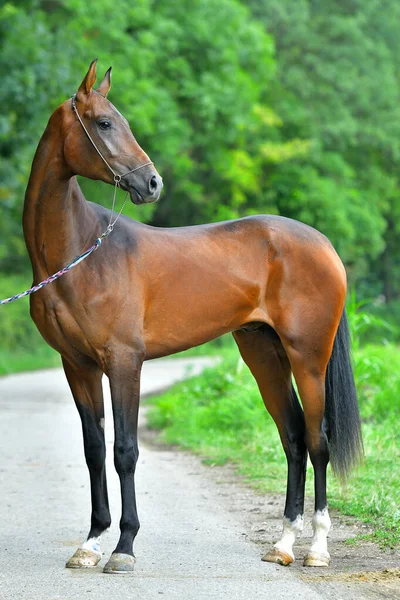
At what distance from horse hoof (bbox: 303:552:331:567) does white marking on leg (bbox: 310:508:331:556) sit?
2 cm

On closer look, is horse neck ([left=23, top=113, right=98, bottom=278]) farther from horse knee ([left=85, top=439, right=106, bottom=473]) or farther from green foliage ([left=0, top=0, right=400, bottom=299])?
green foliage ([left=0, top=0, right=400, bottom=299])


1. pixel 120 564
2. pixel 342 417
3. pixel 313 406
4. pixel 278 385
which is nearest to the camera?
pixel 120 564

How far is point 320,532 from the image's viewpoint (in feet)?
20.7

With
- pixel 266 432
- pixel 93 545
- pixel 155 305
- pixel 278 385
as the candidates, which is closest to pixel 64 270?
pixel 155 305

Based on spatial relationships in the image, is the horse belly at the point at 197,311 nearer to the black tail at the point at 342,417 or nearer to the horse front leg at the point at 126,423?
the horse front leg at the point at 126,423

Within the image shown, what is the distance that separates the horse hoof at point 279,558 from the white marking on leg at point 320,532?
148 mm

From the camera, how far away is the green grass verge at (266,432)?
773cm

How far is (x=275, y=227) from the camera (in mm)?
6770

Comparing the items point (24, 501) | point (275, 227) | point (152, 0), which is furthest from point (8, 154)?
point (275, 227)

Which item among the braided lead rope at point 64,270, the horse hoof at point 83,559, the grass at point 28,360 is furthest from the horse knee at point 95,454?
the grass at point 28,360

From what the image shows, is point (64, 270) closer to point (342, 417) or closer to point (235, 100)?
point (342, 417)

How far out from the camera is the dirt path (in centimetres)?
546

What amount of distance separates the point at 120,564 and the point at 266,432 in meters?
5.31

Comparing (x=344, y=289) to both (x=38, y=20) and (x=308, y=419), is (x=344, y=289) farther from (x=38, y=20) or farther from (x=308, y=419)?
(x=38, y=20)
